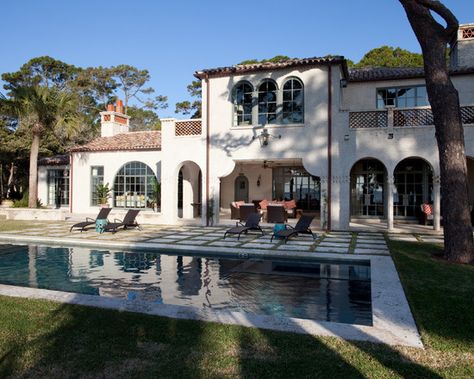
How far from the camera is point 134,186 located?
73.1ft

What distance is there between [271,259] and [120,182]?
14.6 meters

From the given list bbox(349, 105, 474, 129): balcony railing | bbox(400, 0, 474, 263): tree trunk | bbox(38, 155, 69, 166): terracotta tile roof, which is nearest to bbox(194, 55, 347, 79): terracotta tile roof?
bbox(349, 105, 474, 129): balcony railing

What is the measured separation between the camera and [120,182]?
22.6 meters

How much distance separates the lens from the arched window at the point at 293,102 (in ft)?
53.3

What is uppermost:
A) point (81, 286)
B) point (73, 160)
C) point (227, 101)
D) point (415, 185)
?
point (227, 101)

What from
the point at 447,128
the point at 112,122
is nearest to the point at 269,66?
the point at 447,128

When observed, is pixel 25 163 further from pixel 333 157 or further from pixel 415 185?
pixel 415 185

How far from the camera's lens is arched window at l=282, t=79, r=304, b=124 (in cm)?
1625

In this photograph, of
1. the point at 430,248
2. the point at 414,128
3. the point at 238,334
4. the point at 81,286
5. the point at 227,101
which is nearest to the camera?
the point at 238,334

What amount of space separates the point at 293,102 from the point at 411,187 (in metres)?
7.35

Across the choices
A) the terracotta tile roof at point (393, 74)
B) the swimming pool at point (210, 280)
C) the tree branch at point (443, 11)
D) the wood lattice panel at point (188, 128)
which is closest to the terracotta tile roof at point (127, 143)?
the wood lattice panel at point (188, 128)

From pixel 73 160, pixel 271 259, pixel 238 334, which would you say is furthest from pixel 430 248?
pixel 73 160

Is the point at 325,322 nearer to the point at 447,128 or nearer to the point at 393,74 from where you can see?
the point at 447,128

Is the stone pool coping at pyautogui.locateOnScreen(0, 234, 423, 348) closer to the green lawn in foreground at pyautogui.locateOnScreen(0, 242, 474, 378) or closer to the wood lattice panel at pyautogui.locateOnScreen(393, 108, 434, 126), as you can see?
the green lawn in foreground at pyautogui.locateOnScreen(0, 242, 474, 378)
